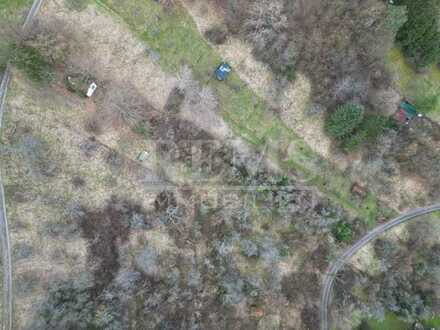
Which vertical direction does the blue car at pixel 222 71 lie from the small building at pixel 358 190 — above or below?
above

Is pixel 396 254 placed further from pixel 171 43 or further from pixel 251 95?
pixel 171 43

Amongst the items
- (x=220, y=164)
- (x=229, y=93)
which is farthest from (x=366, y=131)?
(x=220, y=164)

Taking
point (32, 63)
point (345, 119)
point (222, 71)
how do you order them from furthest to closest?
1. point (345, 119)
2. point (222, 71)
3. point (32, 63)

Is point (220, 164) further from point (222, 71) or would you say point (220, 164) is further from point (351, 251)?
point (351, 251)

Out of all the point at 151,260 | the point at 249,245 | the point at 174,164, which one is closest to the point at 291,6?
the point at 174,164

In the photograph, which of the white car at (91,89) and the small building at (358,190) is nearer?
the white car at (91,89)

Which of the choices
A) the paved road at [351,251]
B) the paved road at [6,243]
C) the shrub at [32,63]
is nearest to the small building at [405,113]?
the paved road at [351,251]

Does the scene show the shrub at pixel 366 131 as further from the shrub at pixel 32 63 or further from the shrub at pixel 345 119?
the shrub at pixel 32 63

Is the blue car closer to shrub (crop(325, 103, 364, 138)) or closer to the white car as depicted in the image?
the white car
